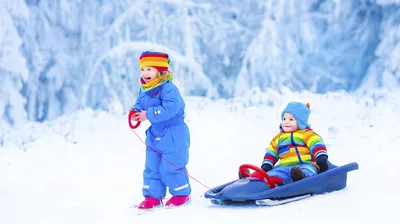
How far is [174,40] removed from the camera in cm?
1298

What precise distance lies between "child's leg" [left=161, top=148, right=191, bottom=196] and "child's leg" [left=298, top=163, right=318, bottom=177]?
3.32 feet

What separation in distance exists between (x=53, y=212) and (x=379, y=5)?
9.36m

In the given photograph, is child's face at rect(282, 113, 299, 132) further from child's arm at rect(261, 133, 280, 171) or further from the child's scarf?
the child's scarf

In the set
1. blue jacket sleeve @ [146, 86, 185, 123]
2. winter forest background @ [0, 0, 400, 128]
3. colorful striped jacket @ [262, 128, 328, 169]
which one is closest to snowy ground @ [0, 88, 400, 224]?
colorful striped jacket @ [262, 128, 328, 169]

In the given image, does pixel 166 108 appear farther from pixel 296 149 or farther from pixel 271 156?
pixel 296 149

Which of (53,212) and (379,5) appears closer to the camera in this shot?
(53,212)

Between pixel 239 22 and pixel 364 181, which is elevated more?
pixel 239 22

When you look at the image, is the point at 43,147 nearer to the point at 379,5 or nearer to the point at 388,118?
the point at 388,118

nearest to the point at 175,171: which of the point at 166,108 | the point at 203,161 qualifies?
the point at 166,108

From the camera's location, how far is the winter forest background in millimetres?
12664

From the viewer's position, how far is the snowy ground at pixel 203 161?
13.4ft

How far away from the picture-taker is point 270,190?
4.21 meters

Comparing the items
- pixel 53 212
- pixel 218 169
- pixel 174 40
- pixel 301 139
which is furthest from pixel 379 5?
pixel 53 212

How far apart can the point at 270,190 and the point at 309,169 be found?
0.53 m
